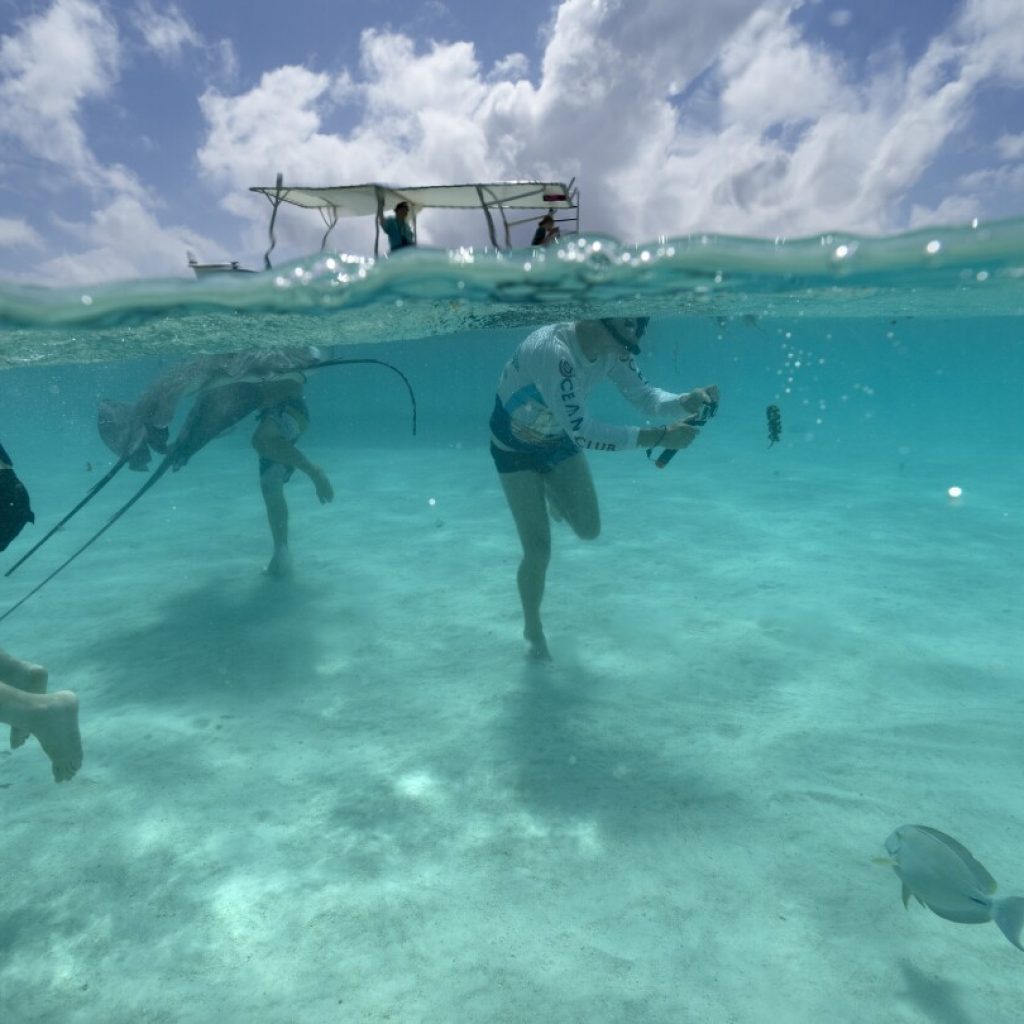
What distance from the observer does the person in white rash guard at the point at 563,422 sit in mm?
5988

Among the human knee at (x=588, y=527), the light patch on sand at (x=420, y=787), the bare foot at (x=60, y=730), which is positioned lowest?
the light patch on sand at (x=420, y=787)

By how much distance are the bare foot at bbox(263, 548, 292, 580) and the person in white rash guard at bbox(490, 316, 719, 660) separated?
5196 millimetres

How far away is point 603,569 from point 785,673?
412 cm

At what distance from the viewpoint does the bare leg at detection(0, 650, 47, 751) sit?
522cm

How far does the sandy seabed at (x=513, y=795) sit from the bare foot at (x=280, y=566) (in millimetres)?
250

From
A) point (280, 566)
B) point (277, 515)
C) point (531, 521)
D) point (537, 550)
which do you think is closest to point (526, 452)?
point (531, 521)

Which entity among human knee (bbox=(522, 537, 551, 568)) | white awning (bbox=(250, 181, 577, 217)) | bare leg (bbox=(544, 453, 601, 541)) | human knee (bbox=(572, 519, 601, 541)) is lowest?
human knee (bbox=(522, 537, 551, 568))

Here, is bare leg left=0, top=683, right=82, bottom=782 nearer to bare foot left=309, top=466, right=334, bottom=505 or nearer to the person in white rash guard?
the person in white rash guard

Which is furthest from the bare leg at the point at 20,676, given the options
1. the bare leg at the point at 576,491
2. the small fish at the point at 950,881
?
the small fish at the point at 950,881

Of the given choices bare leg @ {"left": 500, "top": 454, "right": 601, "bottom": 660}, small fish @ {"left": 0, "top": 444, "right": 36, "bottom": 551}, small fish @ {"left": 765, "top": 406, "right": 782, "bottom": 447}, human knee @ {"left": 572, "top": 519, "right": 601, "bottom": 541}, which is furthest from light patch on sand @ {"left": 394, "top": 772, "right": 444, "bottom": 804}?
small fish @ {"left": 765, "top": 406, "right": 782, "bottom": 447}

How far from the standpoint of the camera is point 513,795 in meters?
4.95

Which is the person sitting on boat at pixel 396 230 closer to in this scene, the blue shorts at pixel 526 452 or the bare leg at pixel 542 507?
the blue shorts at pixel 526 452

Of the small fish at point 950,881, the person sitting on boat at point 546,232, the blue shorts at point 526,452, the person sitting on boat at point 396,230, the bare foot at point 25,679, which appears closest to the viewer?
the small fish at point 950,881

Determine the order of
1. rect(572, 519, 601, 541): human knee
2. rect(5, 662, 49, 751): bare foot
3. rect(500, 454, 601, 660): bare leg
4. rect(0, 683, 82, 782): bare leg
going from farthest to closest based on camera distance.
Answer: rect(572, 519, 601, 541): human knee, rect(500, 454, 601, 660): bare leg, rect(5, 662, 49, 751): bare foot, rect(0, 683, 82, 782): bare leg
